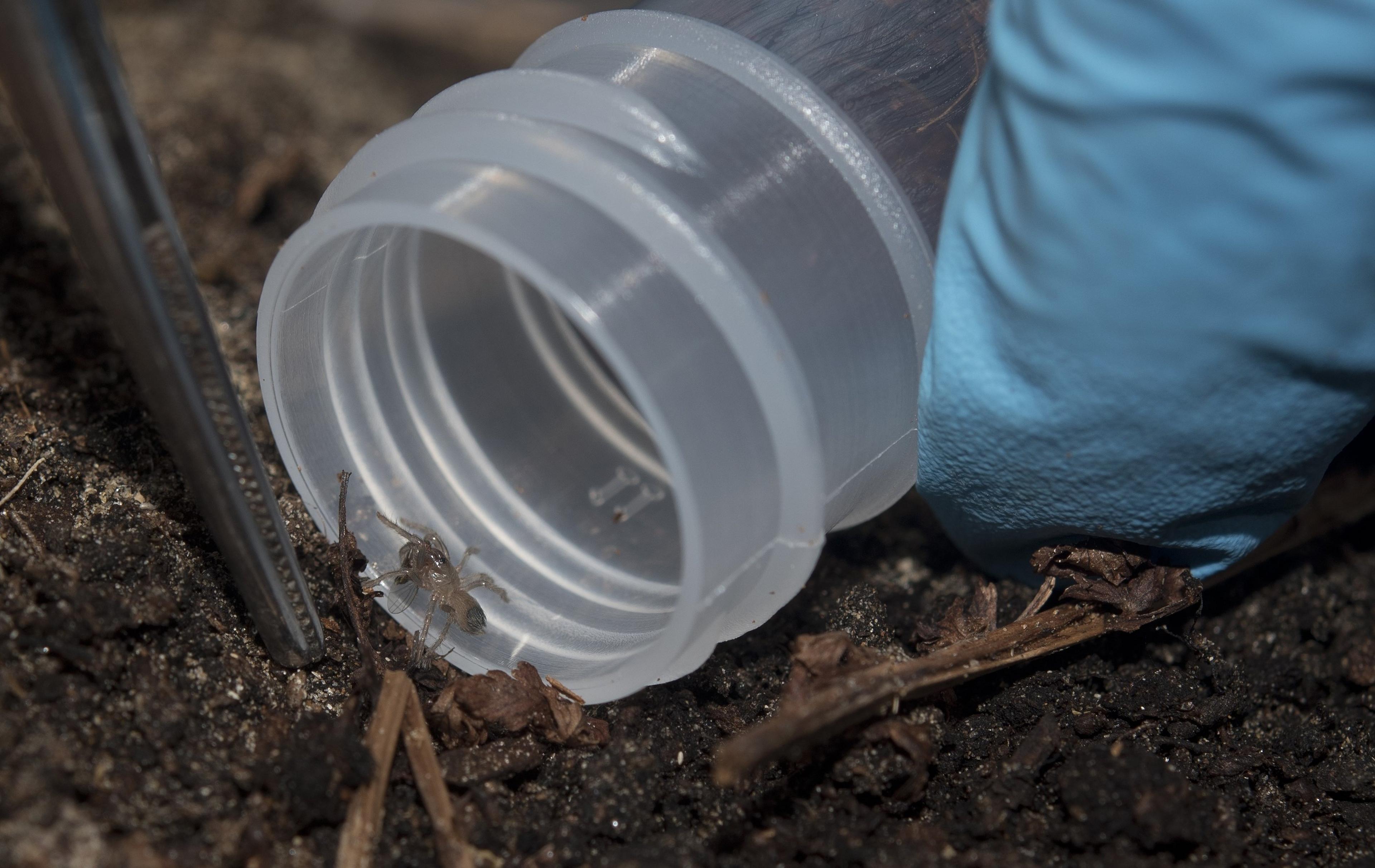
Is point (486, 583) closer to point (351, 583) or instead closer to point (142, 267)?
point (351, 583)

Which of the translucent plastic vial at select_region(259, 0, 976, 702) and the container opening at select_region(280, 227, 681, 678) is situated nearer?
the translucent plastic vial at select_region(259, 0, 976, 702)

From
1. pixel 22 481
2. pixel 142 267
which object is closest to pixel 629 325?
pixel 142 267

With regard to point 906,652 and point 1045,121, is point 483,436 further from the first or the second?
point 1045,121

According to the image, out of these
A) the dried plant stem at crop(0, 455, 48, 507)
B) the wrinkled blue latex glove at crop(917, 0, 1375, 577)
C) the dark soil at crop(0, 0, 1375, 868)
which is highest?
the wrinkled blue latex glove at crop(917, 0, 1375, 577)

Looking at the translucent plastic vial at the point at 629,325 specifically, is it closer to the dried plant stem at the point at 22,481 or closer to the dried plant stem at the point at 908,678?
the dried plant stem at the point at 908,678

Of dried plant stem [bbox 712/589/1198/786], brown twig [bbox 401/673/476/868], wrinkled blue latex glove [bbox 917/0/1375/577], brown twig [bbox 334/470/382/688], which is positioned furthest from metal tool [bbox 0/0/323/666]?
wrinkled blue latex glove [bbox 917/0/1375/577]

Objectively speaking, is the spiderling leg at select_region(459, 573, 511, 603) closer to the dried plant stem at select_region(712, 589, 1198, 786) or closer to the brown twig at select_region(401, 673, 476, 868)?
the brown twig at select_region(401, 673, 476, 868)

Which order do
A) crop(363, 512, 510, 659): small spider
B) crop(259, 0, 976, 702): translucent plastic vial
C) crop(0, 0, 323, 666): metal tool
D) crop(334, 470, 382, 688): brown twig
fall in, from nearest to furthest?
crop(0, 0, 323, 666): metal tool < crop(259, 0, 976, 702): translucent plastic vial < crop(334, 470, 382, 688): brown twig < crop(363, 512, 510, 659): small spider

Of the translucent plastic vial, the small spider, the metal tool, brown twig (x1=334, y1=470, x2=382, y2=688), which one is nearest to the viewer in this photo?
the metal tool

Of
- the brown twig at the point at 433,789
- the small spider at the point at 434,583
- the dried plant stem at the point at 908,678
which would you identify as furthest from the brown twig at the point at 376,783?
the dried plant stem at the point at 908,678
